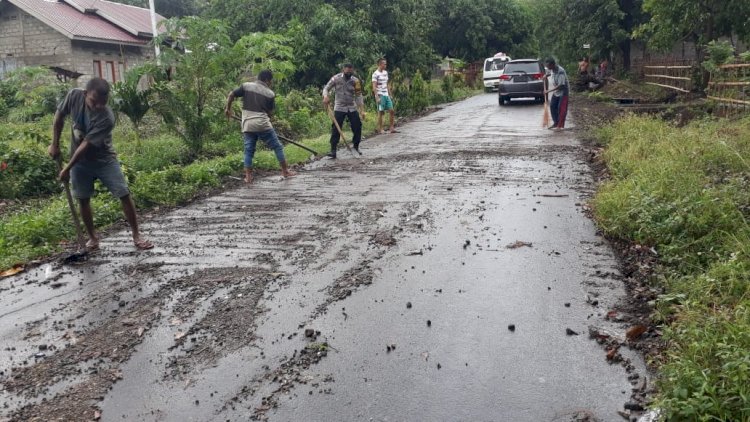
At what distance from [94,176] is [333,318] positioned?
10.8 ft

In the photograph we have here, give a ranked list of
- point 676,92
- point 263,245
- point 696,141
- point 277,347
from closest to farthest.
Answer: point 277,347 → point 263,245 → point 696,141 → point 676,92

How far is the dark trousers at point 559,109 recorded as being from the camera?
49.8ft

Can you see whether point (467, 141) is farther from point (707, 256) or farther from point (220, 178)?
point (707, 256)

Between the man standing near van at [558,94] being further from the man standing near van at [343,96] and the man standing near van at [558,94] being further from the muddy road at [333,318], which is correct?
the muddy road at [333,318]

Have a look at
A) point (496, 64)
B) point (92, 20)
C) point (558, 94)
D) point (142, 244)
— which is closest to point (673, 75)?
point (558, 94)

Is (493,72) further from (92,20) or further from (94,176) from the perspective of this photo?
(94,176)

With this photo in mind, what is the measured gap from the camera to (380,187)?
920 cm

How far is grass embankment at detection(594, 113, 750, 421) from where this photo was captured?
3.15 metres

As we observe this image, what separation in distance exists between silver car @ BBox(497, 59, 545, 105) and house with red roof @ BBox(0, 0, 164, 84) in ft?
55.7

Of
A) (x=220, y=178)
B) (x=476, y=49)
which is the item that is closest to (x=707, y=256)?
(x=220, y=178)

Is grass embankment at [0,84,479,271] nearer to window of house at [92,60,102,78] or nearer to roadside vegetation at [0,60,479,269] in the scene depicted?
roadside vegetation at [0,60,479,269]

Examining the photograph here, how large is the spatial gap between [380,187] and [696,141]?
4.35m

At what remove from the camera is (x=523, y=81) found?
23109mm

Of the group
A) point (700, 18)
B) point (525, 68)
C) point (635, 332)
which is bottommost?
point (635, 332)
